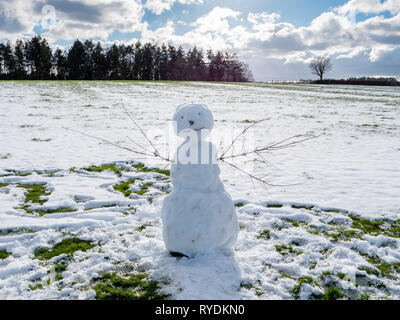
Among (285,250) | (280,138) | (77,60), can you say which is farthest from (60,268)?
(77,60)

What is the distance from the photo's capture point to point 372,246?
3629 millimetres

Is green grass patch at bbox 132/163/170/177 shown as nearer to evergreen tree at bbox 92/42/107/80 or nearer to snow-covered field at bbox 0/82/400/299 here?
snow-covered field at bbox 0/82/400/299

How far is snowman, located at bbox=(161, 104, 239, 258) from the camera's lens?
3104mm

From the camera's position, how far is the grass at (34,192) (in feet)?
16.2

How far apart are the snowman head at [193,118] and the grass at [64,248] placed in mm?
1954

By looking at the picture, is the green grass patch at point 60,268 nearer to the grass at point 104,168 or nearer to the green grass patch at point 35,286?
the green grass patch at point 35,286

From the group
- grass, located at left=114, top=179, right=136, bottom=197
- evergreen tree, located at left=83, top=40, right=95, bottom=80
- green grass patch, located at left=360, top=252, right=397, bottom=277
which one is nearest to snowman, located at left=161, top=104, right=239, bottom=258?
green grass patch, located at left=360, top=252, right=397, bottom=277

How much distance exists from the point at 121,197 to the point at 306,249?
3266 millimetres

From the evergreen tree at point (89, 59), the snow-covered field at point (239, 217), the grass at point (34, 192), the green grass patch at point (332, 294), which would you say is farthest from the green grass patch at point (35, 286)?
the evergreen tree at point (89, 59)

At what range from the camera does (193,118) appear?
3080mm

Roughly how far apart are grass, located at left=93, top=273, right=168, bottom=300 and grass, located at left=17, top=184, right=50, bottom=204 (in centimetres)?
271

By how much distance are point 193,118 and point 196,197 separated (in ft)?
2.88
